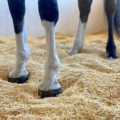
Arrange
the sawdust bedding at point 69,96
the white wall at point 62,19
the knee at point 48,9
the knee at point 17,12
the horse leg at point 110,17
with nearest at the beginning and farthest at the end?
1. the sawdust bedding at point 69,96
2. the knee at point 48,9
3. the knee at point 17,12
4. the horse leg at point 110,17
5. the white wall at point 62,19

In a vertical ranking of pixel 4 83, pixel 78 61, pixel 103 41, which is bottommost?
pixel 103 41

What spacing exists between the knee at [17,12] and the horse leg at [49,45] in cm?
20

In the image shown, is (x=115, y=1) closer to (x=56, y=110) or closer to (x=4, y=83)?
(x=4, y=83)

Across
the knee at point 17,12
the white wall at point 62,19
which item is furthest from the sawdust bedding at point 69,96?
the white wall at point 62,19

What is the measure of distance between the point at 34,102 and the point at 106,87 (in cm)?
26

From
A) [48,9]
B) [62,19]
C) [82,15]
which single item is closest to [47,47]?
[48,9]

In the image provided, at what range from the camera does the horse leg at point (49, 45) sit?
1.06 meters

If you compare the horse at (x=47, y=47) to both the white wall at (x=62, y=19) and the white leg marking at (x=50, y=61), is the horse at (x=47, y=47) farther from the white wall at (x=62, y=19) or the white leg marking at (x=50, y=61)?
the white wall at (x=62, y=19)

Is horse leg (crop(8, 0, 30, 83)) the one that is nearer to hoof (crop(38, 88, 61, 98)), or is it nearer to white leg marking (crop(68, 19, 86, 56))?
hoof (crop(38, 88, 61, 98))

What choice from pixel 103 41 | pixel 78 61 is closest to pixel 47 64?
pixel 78 61

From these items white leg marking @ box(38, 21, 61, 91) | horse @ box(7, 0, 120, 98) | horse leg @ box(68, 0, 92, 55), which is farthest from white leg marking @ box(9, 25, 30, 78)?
horse leg @ box(68, 0, 92, 55)

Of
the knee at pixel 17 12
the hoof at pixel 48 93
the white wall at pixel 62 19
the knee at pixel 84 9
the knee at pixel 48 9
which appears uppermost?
the knee at pixel 48 9

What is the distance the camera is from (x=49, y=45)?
3.51 ft

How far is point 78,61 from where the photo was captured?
157cm
